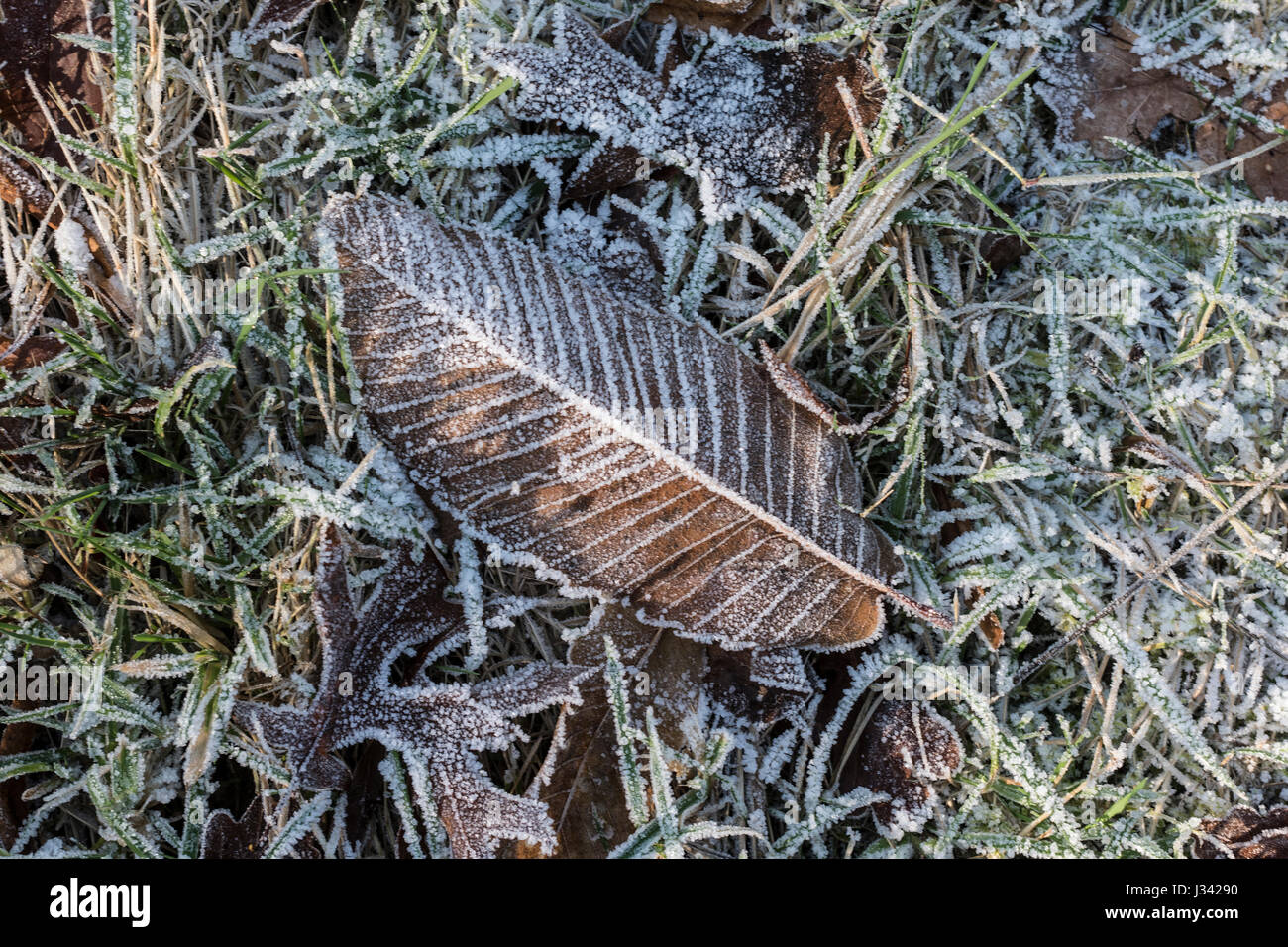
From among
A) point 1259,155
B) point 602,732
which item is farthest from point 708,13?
point 602,732

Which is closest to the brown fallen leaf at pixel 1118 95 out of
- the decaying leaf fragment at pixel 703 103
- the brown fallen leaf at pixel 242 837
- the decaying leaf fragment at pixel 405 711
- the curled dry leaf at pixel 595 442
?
the decaying leaf fragment at pixel 703 103

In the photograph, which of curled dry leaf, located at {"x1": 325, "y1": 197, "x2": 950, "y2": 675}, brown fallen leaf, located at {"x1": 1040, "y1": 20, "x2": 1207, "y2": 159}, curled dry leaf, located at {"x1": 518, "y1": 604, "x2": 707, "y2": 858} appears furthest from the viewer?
brown fallen leaf, located at {"x1": 1040, "y1": 20, "x2": 1207, "y2": 159}

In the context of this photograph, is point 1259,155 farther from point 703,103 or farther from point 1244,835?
point 1244,835

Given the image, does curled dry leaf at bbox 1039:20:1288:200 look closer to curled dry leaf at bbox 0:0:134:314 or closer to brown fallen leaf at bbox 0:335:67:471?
curled dry leaf at bbox 0:0:134:314

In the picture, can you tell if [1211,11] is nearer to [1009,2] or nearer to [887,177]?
[1009,2]

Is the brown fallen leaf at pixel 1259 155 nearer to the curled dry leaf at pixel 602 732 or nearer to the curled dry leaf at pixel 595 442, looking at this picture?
the curled dry leaf at pixel 595 442

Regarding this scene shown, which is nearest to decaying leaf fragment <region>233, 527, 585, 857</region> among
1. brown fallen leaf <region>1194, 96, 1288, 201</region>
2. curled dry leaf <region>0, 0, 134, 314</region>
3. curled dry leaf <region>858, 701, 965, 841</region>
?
curled dry leaf <region>858, 701, 965, 841</region>

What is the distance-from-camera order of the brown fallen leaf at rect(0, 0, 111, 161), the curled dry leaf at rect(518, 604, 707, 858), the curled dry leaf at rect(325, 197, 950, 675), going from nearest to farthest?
the curled dry leaf at rect(325, 197, 950, 675)
the curled dry leaf at rect(518, 604, 707, 858)
the brown fallen leaf at rect(0, 0, 111, 161)
